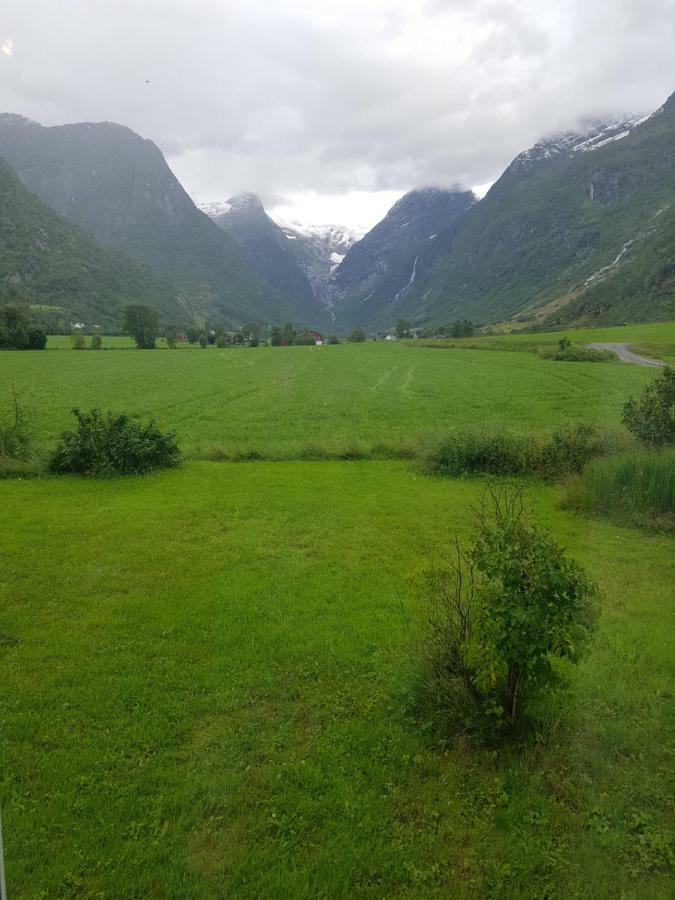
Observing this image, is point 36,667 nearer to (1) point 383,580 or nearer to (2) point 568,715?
(1) point 383,580

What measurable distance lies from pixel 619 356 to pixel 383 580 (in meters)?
60.2

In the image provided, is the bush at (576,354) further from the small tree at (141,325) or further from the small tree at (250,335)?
the small tree at (250,335)

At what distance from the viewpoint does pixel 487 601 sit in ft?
15.5

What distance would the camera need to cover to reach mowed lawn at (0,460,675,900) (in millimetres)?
3883

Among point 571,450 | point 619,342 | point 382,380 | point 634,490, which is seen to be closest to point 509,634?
point 634,490

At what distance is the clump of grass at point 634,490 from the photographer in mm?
10758

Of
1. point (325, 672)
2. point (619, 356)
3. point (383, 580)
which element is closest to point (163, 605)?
point (325, 672)

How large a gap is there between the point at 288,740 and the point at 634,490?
927 cm

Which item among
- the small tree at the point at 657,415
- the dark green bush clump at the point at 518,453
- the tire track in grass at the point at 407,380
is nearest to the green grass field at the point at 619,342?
the tire track in grass at the point at 407,380

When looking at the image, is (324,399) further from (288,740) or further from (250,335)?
(250,335)

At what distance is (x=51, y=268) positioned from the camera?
153m

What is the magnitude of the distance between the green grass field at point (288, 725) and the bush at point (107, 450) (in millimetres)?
3001

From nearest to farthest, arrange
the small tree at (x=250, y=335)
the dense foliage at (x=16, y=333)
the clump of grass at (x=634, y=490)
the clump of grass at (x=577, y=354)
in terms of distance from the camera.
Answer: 1. the clump of grass at (x=634, y=490)
2. the clump of grass at (x=577, y=354)
3. the dense foliage at (x=16, y=333)
4. the small tree at (x=250, y=335)

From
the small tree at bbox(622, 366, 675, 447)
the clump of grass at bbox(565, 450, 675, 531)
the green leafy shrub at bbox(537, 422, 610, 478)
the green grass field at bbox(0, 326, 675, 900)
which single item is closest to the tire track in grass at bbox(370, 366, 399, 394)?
the green leafy shrub at bbox(537, 422, 610, 478)
